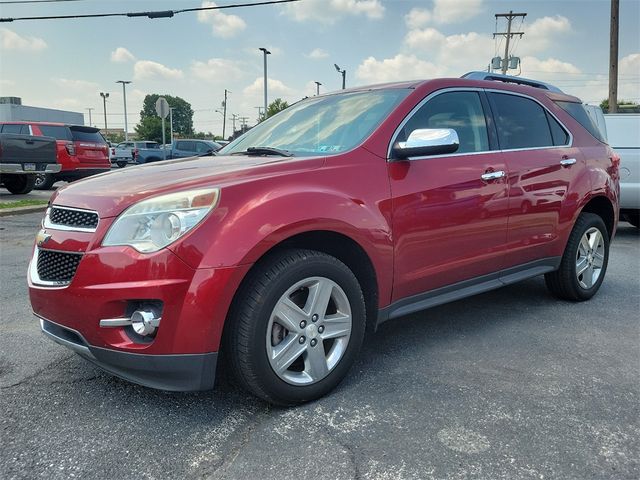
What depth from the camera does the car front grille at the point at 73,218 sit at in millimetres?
2393

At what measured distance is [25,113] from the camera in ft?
123

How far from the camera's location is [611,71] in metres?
17.9

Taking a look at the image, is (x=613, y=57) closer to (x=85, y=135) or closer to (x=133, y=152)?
(x=85, y=135)

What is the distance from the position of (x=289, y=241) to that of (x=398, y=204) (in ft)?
2.34

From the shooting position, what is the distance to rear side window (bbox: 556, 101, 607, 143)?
14.5ft

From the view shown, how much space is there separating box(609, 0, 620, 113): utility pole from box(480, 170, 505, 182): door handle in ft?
55.3

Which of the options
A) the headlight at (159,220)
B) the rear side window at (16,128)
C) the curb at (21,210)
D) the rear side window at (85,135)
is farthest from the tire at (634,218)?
the rear side window at (16,128)

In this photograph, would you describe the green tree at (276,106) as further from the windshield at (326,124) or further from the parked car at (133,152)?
the windshield at (326,124)

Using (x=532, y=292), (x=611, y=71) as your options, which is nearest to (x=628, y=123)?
(x=532, y=292)

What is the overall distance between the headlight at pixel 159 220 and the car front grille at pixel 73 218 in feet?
0.53

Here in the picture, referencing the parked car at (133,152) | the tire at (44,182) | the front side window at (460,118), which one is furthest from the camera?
the parked car at (133,152)

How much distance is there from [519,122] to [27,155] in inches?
433

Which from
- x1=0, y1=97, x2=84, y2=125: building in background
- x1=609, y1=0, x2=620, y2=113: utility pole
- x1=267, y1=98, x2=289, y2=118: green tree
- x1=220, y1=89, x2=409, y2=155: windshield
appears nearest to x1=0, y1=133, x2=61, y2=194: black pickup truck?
x1=220, y1=89, x2=409, y2=155: windshield

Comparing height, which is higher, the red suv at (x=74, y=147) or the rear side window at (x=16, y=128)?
the rear side window at (x=16, y=128)
